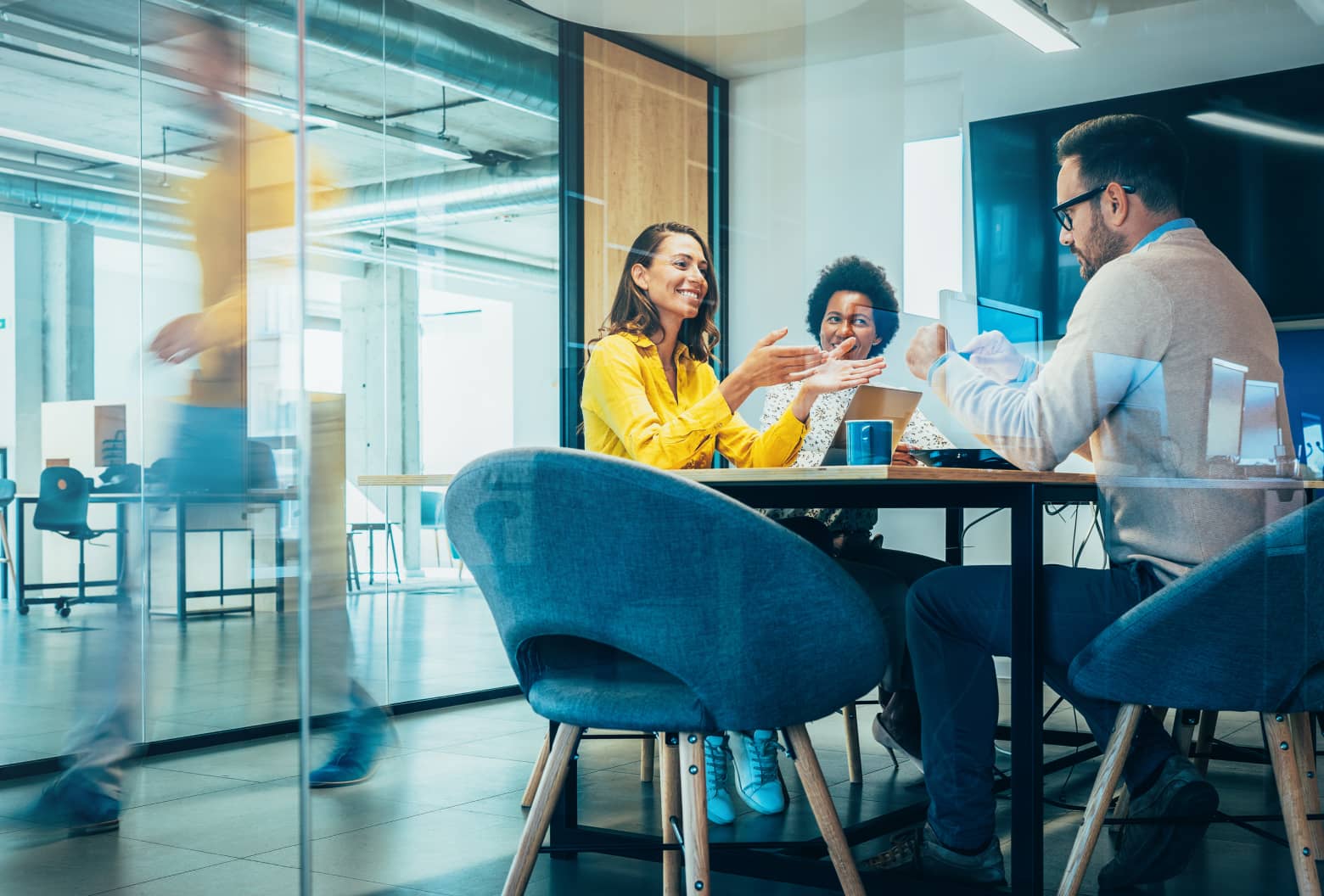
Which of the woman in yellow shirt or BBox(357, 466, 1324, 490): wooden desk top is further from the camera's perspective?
the woman in yellow shirt

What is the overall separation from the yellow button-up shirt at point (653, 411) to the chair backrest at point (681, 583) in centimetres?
49

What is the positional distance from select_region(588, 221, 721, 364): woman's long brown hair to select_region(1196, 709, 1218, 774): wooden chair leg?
3.25 feet

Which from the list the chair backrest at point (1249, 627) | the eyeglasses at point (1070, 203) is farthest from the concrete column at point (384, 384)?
the chair backrest at point (1249, 627)

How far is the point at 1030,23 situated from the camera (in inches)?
81.7

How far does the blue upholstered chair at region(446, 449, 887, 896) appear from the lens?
1.50 m

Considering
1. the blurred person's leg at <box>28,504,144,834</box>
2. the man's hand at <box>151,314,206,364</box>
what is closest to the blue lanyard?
the man's hand at <box>151,314,206,364</box>

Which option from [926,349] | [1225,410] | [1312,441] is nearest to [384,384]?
[926,349]

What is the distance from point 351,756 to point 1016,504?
3.80 ft

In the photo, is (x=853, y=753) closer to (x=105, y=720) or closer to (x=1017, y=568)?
(x=1017, y=568)

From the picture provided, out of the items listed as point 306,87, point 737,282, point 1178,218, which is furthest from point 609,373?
point 1178,218

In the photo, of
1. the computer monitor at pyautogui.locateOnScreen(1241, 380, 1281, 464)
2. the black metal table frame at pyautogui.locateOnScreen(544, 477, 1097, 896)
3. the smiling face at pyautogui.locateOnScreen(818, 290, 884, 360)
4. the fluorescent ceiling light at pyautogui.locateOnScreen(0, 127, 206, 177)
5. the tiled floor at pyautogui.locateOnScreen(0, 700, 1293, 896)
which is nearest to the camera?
the computer monitor at pyautogui.locateOnScreen(1241, 380, 1281, 464)

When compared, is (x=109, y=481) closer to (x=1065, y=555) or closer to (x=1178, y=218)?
(x=1065, y=555)

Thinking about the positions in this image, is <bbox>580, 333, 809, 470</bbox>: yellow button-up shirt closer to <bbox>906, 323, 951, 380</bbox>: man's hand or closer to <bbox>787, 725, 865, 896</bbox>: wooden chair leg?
<bbox>906, 323, 951, 380</bbox>: man's hand

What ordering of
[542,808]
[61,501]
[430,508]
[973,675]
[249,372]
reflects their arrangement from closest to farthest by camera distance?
[542,808] → [430,508] → [973,675] → [249,372] → [61,501]
